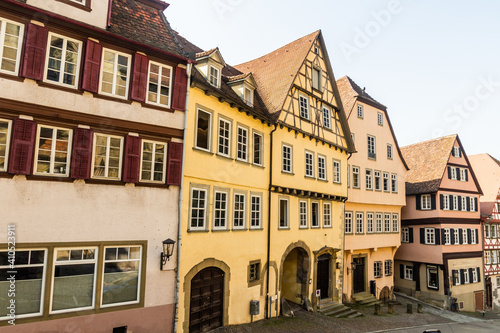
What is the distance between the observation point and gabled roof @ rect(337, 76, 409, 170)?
26.6 meters

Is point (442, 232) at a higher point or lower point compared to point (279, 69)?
lower

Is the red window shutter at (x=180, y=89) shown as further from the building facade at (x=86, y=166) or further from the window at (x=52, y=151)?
the window at (x=52, y=151)

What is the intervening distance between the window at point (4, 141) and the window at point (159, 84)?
14.0 ft

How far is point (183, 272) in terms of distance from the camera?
41.1 ft

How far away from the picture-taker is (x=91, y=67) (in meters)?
10.8

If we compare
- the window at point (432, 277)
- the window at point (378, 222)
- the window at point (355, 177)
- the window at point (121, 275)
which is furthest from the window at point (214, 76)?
the window at point (432, 277)

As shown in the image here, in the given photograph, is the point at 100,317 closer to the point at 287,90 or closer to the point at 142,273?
the point at 142,273

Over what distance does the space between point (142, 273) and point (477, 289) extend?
3379 cm

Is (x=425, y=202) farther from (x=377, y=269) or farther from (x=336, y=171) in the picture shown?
(x=336, y=171)

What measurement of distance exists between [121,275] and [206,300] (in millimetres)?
4016

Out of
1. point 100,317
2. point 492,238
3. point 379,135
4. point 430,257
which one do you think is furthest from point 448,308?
point 100,317

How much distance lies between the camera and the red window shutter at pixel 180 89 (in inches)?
500

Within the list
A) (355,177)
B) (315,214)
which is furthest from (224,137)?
(355,177)

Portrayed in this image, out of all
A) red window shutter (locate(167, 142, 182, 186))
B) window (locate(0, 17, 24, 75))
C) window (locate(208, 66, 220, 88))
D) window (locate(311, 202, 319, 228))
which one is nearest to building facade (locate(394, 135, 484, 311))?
window (locate(311, 202, 319, 228))
